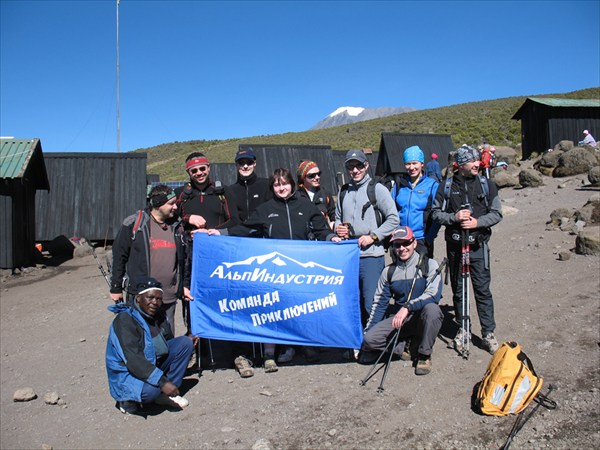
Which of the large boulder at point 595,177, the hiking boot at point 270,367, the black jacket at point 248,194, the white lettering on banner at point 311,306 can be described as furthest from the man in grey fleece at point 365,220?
the large boulder at point 595,177

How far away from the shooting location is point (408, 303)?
5.39 meters

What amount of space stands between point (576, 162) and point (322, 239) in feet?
54.9

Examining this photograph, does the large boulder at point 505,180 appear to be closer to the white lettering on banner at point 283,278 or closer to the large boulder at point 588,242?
the large boulder at point 588,242

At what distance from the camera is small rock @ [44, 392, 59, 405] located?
18.2 ft

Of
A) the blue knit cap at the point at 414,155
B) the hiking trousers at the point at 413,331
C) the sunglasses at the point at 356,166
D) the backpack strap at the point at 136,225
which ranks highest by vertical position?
the blue knit cap at the point at 414,155

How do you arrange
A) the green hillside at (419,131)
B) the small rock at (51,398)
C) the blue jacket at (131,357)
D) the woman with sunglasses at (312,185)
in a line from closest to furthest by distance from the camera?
the blue jacket at (131,357), the small rock at (51,398), the woman with sunglasses at (312,185), the green hillside at (419,131)

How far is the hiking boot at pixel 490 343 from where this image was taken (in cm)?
565

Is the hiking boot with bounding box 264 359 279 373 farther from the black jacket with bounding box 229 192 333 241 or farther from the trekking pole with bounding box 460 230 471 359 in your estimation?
the trekking pole with bounding box 460 230 471 359

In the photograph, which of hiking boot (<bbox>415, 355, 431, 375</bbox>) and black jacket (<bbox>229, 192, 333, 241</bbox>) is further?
black jacket (<bbox>229, 192, 333, 241</bbox>)

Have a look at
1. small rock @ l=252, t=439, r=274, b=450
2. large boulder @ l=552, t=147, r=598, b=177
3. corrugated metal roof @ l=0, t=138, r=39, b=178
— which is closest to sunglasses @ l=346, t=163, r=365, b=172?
small rock @ l=252, t=439, r=274, b=450

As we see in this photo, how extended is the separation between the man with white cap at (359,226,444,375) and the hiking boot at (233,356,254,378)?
131cm

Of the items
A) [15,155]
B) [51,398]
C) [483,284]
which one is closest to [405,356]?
[483,284]

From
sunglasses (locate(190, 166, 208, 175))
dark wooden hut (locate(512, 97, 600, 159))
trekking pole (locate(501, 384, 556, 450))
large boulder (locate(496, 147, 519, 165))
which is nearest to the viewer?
trekking pole (locate(501, 384, 556, 450))

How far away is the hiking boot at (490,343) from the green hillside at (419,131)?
49.3 meters
